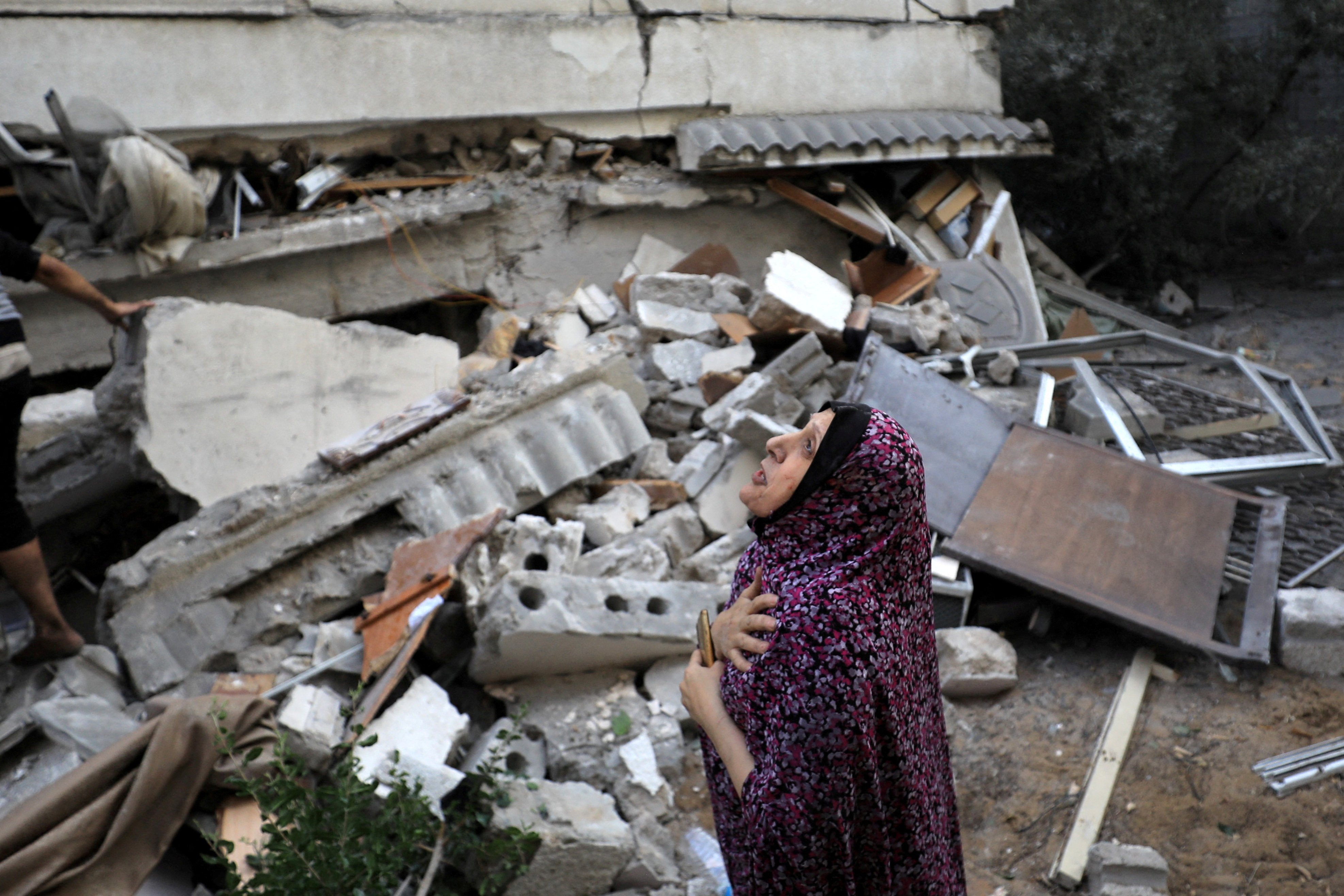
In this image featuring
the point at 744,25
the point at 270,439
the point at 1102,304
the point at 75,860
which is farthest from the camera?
the point at 1102,304

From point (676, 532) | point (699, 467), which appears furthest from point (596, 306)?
point (676, 532)

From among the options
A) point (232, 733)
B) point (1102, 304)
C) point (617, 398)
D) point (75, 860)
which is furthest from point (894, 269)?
point (75, 860)

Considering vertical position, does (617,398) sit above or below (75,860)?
above

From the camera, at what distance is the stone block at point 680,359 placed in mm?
5590

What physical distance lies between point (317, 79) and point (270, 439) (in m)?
2.80

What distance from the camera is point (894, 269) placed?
6.98m

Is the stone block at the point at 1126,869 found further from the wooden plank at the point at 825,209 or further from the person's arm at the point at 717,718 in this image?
the wooden plank at the point at 825,209

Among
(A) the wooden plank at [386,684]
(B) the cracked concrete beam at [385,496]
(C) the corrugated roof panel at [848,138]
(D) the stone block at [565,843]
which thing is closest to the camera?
(D) the stone block at [565,843]

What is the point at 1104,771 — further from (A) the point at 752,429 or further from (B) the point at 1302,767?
(A) the point at 752,429

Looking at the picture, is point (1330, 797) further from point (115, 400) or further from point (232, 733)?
point (115, 400)

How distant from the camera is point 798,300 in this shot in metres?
5.79

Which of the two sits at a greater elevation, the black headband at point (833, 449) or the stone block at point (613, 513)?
the black headband at point (833, 449)

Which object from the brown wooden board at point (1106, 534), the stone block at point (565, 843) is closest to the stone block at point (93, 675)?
the stone block at point (565, 843)

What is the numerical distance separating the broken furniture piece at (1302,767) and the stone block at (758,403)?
105 inches
